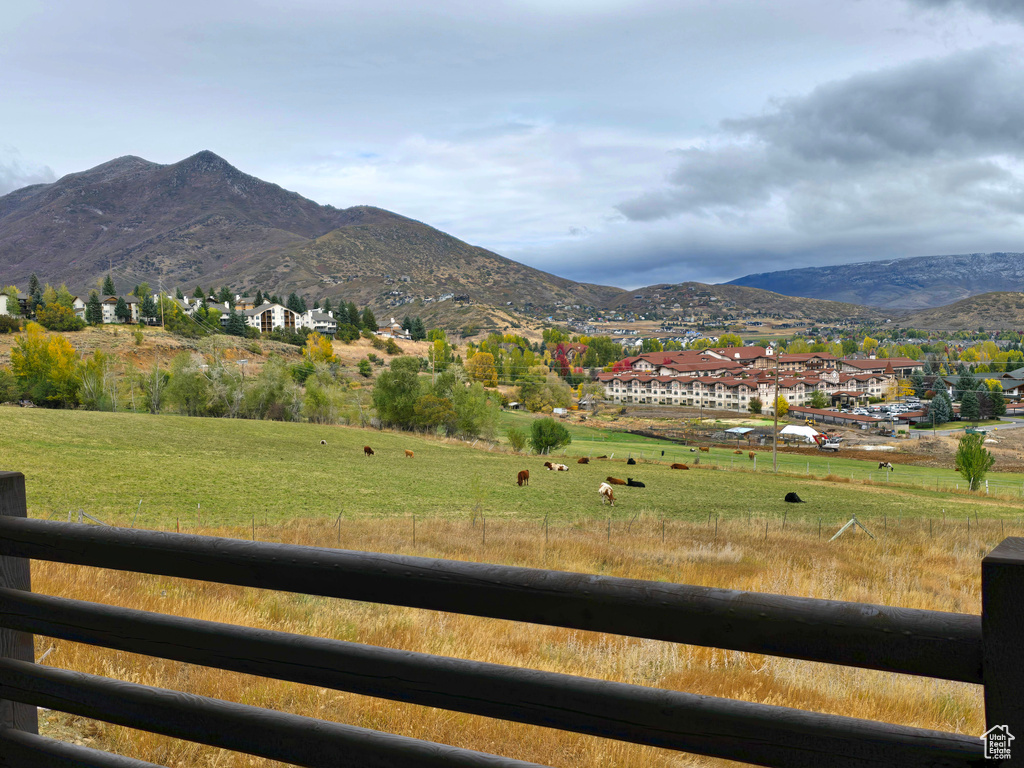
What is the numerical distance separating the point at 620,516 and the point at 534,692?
2783cm

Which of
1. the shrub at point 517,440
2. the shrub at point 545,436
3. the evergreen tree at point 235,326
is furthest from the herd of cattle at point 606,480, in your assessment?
the evergreen tree at point 235,326

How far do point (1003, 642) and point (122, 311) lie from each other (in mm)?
162858

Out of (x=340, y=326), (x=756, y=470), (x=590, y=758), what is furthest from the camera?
(x=340, y=326)

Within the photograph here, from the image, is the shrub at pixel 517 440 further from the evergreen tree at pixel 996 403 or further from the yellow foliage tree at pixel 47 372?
the evergreen tree at pixel 996 403

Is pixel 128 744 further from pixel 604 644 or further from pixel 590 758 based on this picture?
pixel 604 644

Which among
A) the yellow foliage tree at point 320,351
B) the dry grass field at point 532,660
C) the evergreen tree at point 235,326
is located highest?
the evergreen tree at point 235,326

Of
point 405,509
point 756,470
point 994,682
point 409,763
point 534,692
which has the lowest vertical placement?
point 756,470

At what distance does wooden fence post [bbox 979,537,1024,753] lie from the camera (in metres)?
1.56

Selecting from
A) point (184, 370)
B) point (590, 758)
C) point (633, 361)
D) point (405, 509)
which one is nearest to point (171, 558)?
point (590, 758)

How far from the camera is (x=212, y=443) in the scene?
47750mm

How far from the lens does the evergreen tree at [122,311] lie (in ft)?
460

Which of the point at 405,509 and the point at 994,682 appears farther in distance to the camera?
the point at 405,509

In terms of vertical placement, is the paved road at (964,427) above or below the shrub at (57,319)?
below

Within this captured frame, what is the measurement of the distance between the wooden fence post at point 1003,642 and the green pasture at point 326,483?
21.8 m
